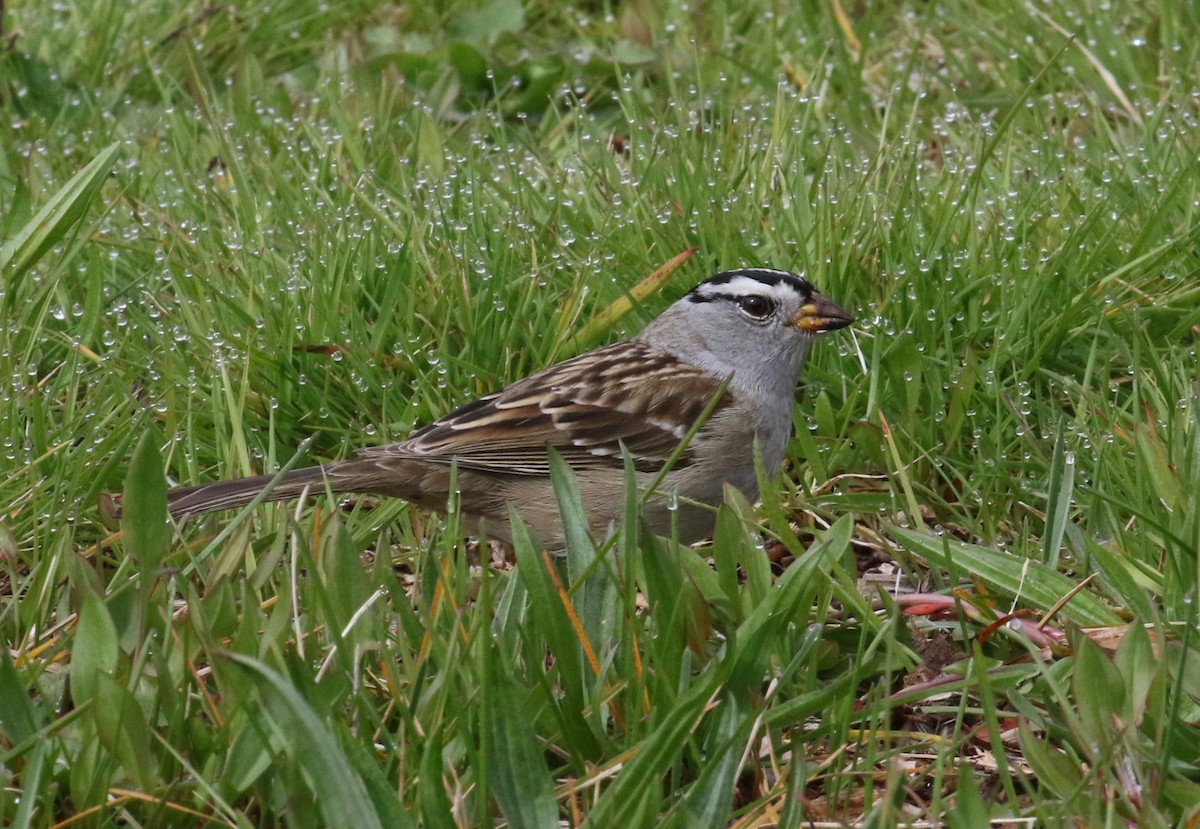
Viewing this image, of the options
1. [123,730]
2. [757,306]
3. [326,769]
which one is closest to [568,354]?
[757,306]

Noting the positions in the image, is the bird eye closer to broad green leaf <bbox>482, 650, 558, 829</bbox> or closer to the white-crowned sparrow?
the white-crowned sparrow

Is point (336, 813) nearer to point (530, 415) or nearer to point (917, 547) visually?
point (917, 547)

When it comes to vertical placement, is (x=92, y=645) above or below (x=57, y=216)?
below

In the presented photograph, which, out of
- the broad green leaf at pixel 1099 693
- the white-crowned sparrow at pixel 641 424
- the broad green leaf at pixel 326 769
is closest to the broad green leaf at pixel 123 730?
the broad green leaf at pixel 326 769

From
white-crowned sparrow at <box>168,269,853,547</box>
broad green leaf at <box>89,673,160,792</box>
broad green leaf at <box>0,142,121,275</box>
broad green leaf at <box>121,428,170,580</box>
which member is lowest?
white-crowned sparrow at <box>168,269,853,547</box>

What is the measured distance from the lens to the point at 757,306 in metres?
4.25

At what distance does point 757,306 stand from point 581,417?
58 cm

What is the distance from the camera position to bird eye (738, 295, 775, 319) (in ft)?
13.9

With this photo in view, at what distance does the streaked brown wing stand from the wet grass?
24 centimetres

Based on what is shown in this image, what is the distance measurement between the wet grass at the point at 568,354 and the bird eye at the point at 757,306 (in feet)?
0.79

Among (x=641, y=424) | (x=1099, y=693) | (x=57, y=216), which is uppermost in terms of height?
(x=57, y=216)

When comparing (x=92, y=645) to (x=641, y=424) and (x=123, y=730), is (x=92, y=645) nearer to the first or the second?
(x=123, y=730)

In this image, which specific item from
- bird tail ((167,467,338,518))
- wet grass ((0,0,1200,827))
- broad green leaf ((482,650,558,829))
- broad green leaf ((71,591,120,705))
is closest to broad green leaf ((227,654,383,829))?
wet grass ((0,0,1200,827))

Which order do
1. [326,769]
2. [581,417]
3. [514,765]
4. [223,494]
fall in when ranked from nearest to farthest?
1. [326,769]
2. [514,765]
3. [223,494]
4. [581,417]
